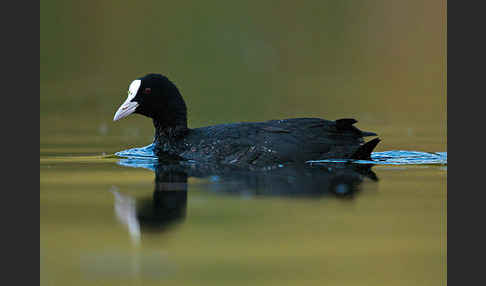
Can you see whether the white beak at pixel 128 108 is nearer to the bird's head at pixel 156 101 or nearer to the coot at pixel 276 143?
the bird's head at pixel 156 101

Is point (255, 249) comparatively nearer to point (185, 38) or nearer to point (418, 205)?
point (418, 205)

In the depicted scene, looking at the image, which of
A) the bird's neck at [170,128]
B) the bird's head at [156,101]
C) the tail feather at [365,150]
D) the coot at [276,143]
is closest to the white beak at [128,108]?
the bird's head at [156,101]

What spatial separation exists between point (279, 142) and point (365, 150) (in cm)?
107

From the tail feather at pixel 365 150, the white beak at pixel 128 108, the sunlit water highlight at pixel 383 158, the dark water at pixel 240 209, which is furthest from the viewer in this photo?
the white beak at pixel 128 108

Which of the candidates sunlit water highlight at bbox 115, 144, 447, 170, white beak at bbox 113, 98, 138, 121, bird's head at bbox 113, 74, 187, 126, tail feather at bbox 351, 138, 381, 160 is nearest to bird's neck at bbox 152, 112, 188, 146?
bird's head at bbox 113, 74, 187, 126

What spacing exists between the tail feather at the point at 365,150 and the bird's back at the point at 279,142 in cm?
7

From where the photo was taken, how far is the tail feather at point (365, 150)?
8910mm

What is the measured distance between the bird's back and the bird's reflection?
0.72ft

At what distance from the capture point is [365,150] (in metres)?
9.02

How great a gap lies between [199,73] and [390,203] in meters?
21.7

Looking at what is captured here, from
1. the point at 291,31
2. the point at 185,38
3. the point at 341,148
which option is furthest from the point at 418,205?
the point at 291,31

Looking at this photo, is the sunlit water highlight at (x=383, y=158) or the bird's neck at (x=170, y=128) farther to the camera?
the bird's neck at (x=170, y=128)

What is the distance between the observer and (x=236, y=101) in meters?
21.0

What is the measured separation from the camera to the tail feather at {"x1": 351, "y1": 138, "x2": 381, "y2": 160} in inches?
351
